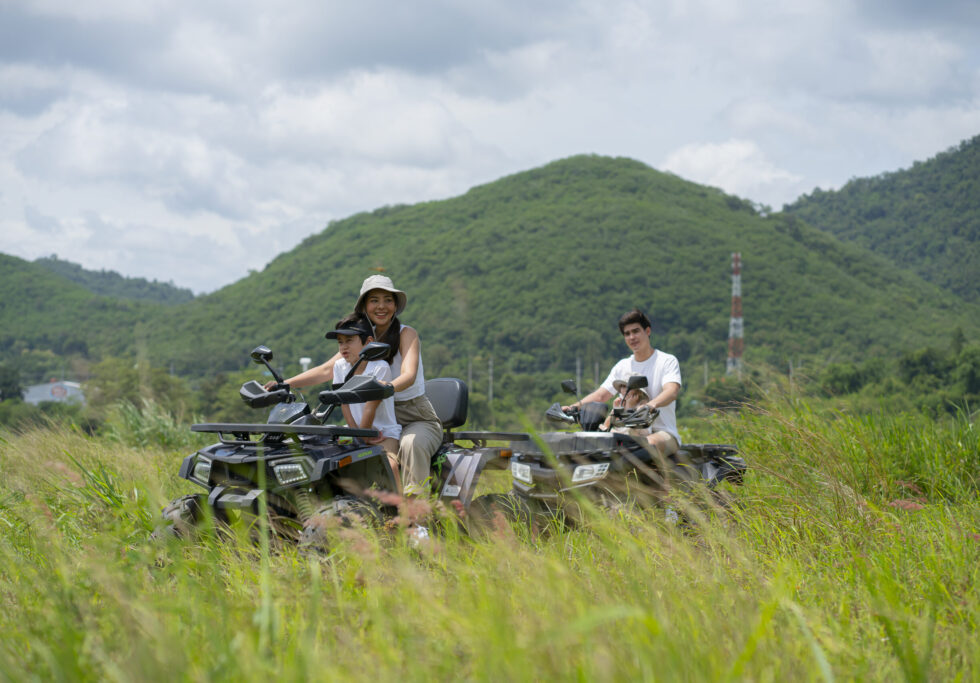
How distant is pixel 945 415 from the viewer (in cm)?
709

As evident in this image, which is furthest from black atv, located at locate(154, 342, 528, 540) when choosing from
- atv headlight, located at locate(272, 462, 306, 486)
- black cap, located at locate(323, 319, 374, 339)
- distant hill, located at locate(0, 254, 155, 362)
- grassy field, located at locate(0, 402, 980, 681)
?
distant hill, located at locate(0, 254, 155, 362)

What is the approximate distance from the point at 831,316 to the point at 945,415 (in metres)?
81.1

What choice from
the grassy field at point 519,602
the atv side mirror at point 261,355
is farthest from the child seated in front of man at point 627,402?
the atv side mirror at point 261,355

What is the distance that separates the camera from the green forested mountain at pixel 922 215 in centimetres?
9531

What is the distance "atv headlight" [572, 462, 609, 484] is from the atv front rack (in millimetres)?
1382

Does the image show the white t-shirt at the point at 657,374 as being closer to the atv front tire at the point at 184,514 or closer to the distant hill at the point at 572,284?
the atv front tire at the point at 184,514

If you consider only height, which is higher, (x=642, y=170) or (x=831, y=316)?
(x=642, y=170)

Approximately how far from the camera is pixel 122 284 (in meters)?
151

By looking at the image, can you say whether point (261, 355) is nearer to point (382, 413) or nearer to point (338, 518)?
point (382, 413)

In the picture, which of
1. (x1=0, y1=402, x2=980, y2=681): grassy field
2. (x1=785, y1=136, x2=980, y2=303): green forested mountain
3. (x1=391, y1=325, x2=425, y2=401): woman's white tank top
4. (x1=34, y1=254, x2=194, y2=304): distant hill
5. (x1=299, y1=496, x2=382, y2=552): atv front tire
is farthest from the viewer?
(x1=34, y1=254, x2=194, y2=304): distant hill

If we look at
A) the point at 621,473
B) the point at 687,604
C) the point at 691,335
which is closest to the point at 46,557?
the point at 687,604

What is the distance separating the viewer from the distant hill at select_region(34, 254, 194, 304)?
142 meters

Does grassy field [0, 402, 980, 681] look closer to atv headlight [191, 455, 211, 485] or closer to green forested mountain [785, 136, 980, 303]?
atv headlight [191, 455, 211, 485]

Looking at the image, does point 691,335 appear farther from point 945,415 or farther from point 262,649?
point 262,649
